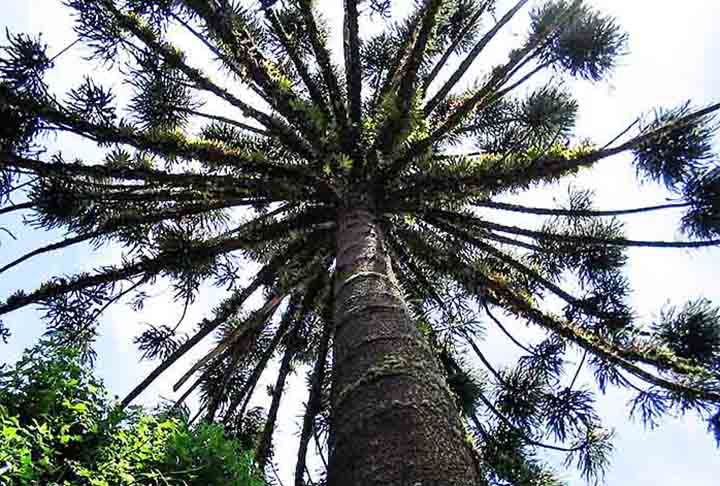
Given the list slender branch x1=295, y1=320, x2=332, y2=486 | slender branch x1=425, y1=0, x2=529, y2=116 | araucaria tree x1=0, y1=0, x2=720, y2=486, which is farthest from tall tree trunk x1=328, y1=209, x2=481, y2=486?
slender branch x1=295, y1=320, x2=332, y2=486

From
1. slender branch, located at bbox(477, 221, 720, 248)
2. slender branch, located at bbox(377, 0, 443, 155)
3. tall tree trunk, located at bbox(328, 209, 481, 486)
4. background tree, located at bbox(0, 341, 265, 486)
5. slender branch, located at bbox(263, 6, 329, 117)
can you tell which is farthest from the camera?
slender branch, located at bbox(263, 6, 329, 117)

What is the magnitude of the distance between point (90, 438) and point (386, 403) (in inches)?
35.1

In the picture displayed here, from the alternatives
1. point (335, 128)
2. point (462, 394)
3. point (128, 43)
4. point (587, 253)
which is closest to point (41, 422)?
point (335, 128)

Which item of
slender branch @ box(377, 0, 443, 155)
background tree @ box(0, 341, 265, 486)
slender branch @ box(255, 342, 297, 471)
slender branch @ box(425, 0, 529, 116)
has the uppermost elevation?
slender branch @ box(425, 0, 529, 116)

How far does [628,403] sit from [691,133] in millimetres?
2049

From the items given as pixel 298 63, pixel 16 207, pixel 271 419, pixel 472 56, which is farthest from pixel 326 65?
pixel 271 419

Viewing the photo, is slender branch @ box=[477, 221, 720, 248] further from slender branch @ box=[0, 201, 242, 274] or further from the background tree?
the background tree

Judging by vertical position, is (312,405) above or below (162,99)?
below

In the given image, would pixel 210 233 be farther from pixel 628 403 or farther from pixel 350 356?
pixel 628 403

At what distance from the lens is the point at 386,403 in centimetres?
209

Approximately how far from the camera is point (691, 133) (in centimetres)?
463

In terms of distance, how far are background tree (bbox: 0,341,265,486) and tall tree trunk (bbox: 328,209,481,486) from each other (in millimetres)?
358

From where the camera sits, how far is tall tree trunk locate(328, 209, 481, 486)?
5.92ft

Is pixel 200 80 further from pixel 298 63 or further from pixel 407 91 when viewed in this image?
pixel 407 91
